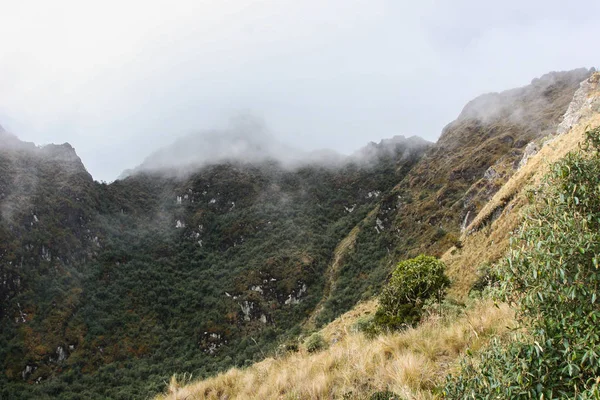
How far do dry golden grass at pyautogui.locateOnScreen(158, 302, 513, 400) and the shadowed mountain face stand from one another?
59.8m

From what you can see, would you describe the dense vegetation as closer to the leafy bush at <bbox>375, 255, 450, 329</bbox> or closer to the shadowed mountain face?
the shadowed mountain face

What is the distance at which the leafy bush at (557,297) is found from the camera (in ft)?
13.6

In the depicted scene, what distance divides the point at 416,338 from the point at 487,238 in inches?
1371

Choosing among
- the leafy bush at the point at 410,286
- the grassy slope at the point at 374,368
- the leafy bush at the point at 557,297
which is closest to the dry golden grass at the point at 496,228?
the leafy bush at the point at 410,286

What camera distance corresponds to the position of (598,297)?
4.17 meters

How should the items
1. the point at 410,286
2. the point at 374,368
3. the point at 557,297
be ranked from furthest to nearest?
the point at 410,286
the point at 374,368
the point at 557,297

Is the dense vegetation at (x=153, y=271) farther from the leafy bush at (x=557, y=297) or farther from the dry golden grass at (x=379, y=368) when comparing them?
the leafy bush at (x=557, y=297)

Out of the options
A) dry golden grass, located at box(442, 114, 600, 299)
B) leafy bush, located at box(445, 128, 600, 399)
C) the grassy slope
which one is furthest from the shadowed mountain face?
leafy bush, located at box(445, 128, 600, 399)

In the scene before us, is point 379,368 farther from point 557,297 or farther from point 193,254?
point 193,254

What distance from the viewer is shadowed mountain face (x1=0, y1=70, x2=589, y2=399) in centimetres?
8900

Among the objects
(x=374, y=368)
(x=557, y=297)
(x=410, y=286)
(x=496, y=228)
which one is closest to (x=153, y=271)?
(x=496, y=228)

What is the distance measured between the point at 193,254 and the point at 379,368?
157987 mm

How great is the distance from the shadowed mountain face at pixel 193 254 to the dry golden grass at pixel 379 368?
59.8 m

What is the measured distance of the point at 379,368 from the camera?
7.18 metres
